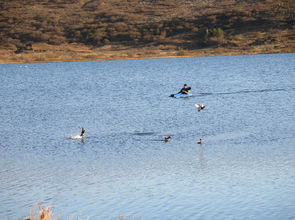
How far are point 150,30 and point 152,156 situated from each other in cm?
9682

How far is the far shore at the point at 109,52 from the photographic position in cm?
10400

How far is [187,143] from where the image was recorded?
2731 cm

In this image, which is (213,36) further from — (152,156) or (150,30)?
(152,156)

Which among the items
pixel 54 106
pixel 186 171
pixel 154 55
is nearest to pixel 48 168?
pixel 186 171

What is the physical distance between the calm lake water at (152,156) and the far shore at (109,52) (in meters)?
51.6

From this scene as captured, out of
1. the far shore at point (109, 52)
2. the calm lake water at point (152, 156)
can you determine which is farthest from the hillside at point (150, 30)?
the calm lake water at point (152, 156)

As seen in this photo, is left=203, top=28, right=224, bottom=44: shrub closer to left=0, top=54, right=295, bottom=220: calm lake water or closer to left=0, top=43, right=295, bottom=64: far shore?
left=0, top=43, right=295, bottom=64: far shore

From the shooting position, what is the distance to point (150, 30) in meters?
119

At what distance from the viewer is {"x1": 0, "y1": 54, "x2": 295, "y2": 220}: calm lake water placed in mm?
16750

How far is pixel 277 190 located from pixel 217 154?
6.54 metres

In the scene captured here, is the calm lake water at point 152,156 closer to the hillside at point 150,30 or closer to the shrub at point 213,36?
the shrub at point 213,36

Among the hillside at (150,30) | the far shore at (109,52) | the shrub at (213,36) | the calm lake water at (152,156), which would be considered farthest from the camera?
the hillside at (150,30)

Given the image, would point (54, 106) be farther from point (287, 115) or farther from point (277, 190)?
point (277, 190)

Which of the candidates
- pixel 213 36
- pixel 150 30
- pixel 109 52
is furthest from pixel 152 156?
pixel 150 30
